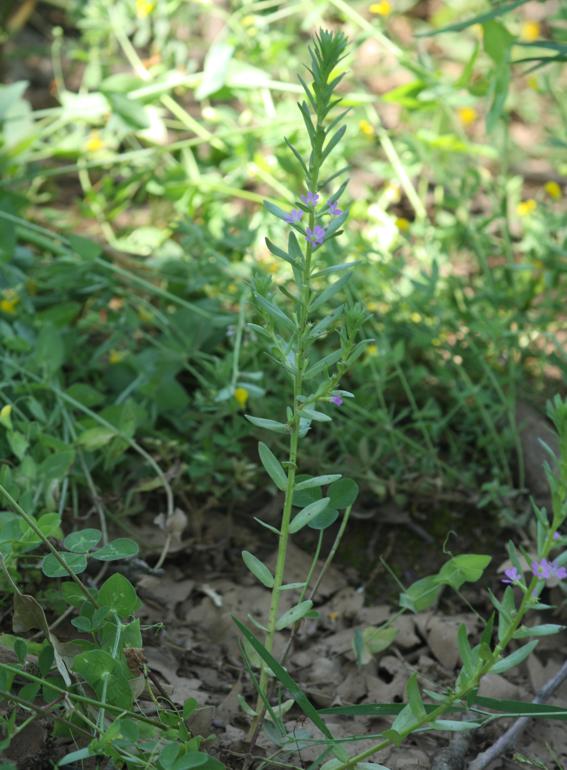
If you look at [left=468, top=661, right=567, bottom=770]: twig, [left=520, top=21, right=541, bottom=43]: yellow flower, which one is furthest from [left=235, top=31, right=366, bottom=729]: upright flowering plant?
[left=520, top=21, right=541, bottom=43]: yellow flower

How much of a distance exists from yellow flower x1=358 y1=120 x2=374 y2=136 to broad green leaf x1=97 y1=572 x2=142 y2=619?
1746 mm

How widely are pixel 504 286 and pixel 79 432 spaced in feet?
3.98

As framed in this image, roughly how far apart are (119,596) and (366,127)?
5.88 ft

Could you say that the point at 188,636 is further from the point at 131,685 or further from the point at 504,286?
the point at 504,286

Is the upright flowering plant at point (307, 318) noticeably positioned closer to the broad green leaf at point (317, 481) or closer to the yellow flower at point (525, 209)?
the broad green leaf at point (317, 481)

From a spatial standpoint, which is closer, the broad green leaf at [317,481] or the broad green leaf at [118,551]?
the broad green leaf at [317,481]

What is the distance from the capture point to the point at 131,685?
1.25 m

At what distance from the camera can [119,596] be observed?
128 cm

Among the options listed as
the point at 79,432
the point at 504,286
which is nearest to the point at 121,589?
the point at 79,432

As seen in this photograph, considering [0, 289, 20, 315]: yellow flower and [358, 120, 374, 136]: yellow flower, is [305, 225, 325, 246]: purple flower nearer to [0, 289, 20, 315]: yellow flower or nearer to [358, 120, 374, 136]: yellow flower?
[0, 289, 20, 315]: yellow flower

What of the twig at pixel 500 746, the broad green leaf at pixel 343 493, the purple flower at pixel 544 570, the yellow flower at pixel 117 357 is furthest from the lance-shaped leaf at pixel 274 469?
the yellow flower at pixel 117 357

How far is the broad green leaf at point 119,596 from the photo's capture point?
1279mm

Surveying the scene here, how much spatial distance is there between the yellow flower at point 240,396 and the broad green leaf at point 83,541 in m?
0.61

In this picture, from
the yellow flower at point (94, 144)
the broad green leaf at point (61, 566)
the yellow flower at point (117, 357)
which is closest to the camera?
the broad green leaf at point (61, 566)
